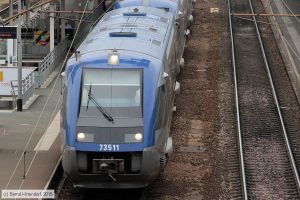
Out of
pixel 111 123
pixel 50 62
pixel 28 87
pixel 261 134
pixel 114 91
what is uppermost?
pixel 114 91

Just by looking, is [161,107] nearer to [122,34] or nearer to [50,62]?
[122,34]

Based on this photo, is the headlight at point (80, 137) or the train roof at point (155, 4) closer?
the headlight at point (80, 137)

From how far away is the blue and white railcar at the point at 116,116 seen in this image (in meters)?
14.2

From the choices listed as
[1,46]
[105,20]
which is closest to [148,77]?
[105,20]

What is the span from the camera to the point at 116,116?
14.5 meters

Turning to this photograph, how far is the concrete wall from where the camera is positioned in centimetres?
2842

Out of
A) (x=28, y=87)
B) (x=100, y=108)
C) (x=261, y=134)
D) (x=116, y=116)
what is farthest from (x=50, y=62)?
(x=116, y=116)

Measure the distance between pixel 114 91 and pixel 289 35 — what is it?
22506mm

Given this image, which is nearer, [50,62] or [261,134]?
[261,134]

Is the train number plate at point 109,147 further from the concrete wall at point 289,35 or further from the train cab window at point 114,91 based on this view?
the concrete wall at point 289,35

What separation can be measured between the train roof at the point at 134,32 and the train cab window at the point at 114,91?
955mm

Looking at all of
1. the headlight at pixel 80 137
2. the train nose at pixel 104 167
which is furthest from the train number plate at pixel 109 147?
the headlight at pixel 80 137

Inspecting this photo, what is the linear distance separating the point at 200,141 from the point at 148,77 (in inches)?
211

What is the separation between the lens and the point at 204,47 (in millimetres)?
33344
